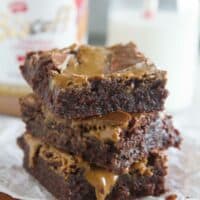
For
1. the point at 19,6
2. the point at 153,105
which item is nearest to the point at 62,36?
→ the point at 19,6

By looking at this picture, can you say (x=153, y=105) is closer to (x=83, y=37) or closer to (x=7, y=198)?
(x=7, y=198)

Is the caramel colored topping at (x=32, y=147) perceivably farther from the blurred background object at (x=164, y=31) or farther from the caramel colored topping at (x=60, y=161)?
the blurred background object at (x=164, y=31)

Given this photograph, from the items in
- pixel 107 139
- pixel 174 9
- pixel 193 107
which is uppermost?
pixel 174 9

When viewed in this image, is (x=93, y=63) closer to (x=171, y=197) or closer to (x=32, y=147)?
(x=32, y=147)

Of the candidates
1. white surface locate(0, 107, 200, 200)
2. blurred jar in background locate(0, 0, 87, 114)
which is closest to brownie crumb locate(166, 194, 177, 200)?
white surface locate(0, 107, 200, 200)

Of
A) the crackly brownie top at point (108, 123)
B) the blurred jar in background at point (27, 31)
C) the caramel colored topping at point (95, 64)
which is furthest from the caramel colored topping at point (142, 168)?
the blurred jar in background at point (27, 31)

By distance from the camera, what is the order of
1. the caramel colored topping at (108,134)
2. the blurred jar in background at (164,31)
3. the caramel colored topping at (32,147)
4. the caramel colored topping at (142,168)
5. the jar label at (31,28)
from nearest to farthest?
the caramel colored topping at (108,134), the caramel colored topping at (142,168), the caramel colored topping at (32,147), the jar label at (31,28), the blurred jar in background at (164,31)

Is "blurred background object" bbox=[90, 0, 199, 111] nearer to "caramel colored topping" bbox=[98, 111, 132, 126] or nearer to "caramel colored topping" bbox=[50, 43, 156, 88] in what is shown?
"caramel colored topping" bbox=[50, 43, 156, 88]
